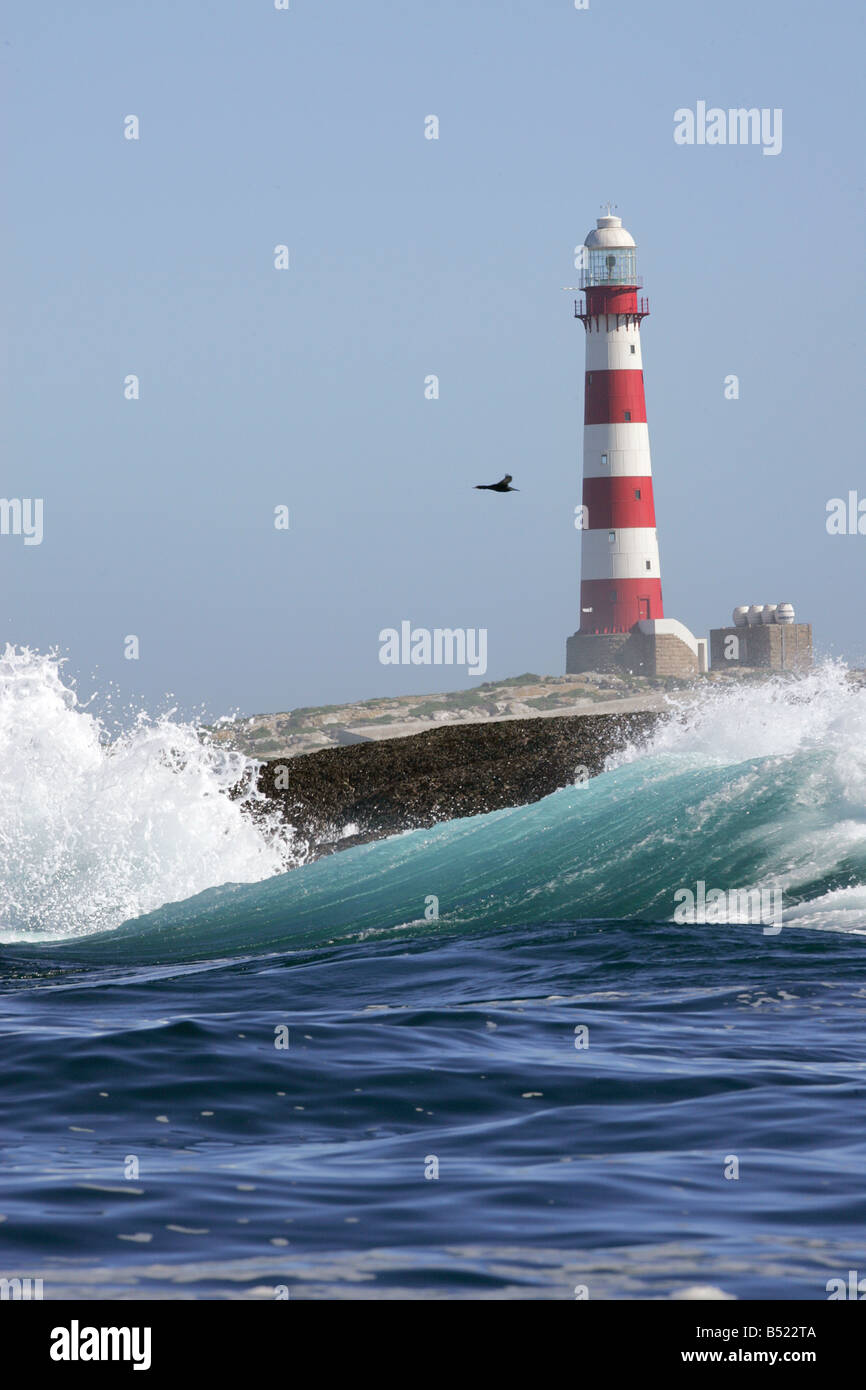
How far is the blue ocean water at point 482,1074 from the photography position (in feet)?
18.0

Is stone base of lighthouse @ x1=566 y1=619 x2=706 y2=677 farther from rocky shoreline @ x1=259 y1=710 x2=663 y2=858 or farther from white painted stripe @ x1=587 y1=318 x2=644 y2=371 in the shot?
rocky shoreline @ x1=259 y1=710 x2=663 y2=858

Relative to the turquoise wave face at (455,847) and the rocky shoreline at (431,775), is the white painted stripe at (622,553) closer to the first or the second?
the rocky shoreline at (431,775)

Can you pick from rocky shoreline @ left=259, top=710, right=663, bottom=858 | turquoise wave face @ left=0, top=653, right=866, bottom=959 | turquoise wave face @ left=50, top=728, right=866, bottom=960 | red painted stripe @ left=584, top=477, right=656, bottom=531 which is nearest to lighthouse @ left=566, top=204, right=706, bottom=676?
red painted stripe @ left=584, top=477, right=656, bottom=531

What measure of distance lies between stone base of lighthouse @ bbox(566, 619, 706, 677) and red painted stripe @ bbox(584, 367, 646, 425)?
8.20m

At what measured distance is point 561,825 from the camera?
20172 millimetres

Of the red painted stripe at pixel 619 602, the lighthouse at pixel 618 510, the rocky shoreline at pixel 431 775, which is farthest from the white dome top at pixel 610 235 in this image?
the rocky shoreline at pixel 431 775

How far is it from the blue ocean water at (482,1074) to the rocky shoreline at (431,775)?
808 cm

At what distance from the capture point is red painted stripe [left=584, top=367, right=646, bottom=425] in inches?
2485

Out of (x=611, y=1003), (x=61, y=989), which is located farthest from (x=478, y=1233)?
(x=61, y=989)

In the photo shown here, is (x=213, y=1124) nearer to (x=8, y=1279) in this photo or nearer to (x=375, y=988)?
(x=8, y=1279)

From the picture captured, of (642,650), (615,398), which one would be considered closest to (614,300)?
(615,398)

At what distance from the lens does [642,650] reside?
6391 centimetres

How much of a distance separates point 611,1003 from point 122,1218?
5.25 metres

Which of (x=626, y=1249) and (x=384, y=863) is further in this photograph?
(x=384, y=863)
